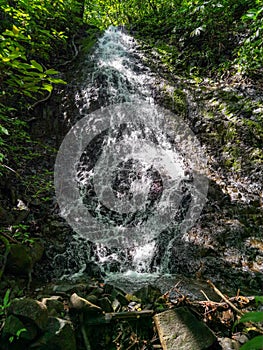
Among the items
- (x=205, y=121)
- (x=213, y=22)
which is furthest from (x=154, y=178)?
(x=213, y=22)

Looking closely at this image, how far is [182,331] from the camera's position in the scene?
1733mm

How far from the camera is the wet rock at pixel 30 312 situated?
1626mm

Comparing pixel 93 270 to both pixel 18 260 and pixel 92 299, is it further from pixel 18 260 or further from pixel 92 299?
pixel 92 299

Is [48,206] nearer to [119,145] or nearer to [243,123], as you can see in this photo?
[119,145]

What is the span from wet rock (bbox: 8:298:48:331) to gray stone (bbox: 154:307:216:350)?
67cm

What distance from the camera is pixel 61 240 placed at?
442cm

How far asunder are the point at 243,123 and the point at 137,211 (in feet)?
8.95

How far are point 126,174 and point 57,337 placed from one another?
14.5ft

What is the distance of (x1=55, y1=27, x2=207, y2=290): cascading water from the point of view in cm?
464

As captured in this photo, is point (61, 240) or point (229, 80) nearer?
point (61, 240)

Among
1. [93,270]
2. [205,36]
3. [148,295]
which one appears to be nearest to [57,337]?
[148,295]

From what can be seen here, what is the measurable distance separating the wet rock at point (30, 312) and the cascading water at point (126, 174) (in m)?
2.43

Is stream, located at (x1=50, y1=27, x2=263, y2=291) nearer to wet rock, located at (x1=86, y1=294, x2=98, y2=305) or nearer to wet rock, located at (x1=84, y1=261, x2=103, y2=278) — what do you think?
wet rock, located at (x1=84, y1=261, x2=103, y2=278)

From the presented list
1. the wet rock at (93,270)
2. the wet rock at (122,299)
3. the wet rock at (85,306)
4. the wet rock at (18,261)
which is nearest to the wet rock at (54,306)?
the wet rock at (85,306)
